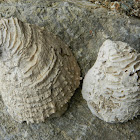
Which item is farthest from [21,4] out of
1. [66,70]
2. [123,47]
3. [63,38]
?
[123,47]

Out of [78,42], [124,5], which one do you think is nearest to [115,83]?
[78,42]

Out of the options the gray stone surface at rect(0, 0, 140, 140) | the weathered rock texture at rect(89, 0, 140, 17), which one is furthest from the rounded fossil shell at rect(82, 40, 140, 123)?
the weathered rock texture at rect(89, 0, 140, 17)

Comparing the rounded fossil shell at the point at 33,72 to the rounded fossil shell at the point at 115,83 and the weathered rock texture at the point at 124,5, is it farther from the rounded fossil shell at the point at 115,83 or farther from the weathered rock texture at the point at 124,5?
the weathered rock texture at the point at 124,5

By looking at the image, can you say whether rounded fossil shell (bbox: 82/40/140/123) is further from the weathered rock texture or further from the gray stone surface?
the weathered rock texture

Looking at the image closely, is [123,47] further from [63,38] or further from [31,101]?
[31,101]

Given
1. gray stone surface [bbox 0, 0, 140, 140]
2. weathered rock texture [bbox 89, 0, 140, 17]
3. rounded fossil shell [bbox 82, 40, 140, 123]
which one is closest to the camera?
rounded fossil shell [bbox 82, 40, 140, 123]

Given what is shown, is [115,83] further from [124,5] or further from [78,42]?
[124,5]
